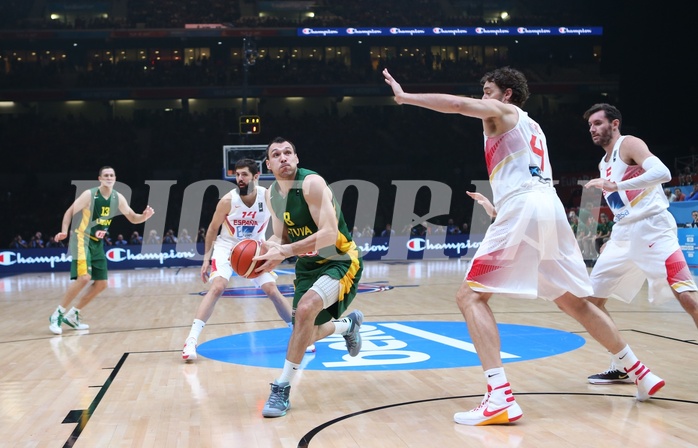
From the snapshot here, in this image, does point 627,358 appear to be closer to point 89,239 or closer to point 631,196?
point 631,196

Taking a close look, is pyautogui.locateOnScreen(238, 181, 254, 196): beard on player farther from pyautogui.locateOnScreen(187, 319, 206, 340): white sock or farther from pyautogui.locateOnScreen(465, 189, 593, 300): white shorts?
pyautogui.locateOnScreen(465, 189, 593, 300): white shorts

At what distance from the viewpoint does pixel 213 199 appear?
1181 inches

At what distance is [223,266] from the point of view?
25.1 feet

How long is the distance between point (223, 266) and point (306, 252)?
2.78 meters

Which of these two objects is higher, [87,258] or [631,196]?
[631,196]

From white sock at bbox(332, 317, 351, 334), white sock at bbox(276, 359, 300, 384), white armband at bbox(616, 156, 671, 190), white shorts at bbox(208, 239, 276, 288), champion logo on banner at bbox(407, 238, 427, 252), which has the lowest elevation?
champion logo on banner at bbox(407, 238, 427, 252)

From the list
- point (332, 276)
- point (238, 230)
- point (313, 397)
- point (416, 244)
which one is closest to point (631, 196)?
point (332, 276)

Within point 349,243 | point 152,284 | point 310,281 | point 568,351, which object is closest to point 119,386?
point 310,281

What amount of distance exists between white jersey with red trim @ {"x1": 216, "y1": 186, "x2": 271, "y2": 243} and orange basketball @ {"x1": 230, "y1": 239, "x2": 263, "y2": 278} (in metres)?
2.45

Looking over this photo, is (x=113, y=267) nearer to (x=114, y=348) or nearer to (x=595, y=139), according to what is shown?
(x=114, y=348)

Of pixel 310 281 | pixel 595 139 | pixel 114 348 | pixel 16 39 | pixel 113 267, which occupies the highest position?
pixel 16 39

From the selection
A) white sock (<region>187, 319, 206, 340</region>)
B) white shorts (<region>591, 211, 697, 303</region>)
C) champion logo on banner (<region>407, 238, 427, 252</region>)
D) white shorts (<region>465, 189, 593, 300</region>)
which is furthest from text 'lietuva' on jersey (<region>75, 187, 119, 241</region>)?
champion logo on banner (<region>407, 238, 427, 252</region>)

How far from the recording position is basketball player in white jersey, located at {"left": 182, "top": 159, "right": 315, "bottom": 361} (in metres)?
7.45

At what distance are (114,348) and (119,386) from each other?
2.09 metres
